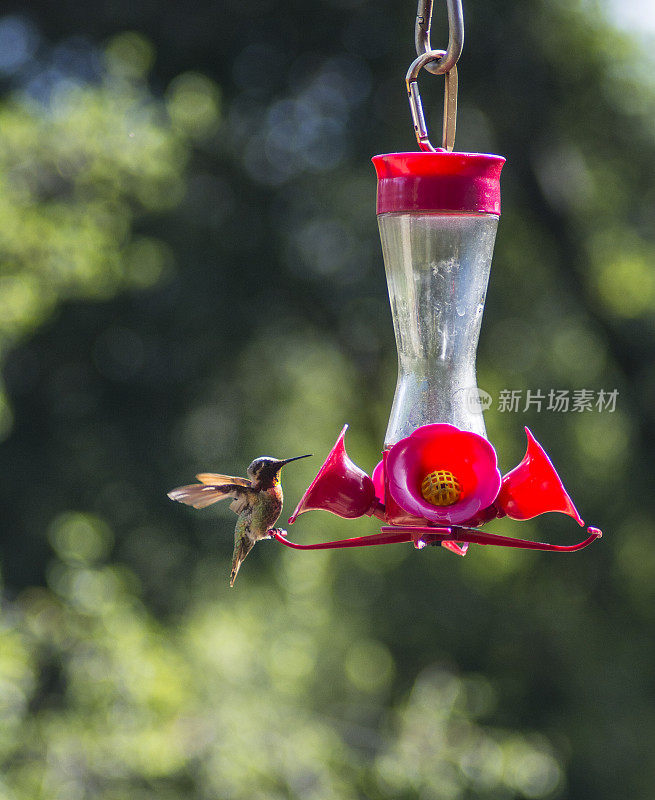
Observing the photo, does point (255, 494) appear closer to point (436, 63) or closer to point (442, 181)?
point (442, 181)

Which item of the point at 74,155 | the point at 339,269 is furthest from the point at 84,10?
the point at 339,269

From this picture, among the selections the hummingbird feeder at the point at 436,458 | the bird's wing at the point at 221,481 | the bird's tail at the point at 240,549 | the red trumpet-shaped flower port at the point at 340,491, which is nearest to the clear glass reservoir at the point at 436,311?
the hummingbird feeder at the point at 436,458

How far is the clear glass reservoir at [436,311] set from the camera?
2.48 metres

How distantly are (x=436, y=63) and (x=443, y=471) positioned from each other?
876 mm

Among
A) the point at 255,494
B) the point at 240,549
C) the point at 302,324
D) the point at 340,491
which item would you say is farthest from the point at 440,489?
the point at 302,324

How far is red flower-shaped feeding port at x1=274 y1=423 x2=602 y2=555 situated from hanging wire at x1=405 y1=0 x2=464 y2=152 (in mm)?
657

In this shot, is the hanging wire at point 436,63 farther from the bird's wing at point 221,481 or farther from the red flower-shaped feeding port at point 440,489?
the bird's wing at point 221,481

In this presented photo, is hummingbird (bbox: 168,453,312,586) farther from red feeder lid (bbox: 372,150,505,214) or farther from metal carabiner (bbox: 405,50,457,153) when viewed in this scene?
metal carabiner (bbox: 405,50,457,153)

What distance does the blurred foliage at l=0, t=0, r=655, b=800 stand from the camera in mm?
7730

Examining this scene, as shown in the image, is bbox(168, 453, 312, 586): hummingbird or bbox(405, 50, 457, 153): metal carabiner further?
bbox(168, 453, 312, 586): hummingbird

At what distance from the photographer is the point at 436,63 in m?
2.03

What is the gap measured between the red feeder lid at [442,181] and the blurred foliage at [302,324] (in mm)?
5387

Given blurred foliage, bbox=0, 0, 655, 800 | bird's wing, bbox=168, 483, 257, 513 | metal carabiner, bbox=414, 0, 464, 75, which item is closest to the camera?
metal carabiner, bbox=414, 0, 464, 75

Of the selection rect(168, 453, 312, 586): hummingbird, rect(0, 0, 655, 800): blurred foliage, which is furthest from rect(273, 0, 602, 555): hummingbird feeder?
rect(0, 0, 655, 800): blurred foliage
